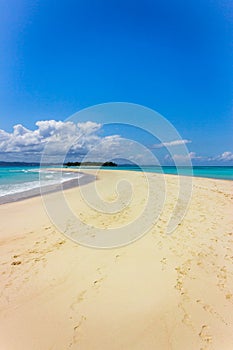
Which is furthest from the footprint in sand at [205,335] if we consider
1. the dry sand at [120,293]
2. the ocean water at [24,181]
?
the ocean water at [24,181]

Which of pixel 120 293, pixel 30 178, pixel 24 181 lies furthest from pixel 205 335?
pixel 30 178

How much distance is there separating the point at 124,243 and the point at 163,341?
2.71 meters

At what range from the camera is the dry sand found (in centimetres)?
238

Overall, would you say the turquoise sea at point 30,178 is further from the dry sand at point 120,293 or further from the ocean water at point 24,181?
the dry sand at point 120,293

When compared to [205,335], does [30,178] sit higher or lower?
higher

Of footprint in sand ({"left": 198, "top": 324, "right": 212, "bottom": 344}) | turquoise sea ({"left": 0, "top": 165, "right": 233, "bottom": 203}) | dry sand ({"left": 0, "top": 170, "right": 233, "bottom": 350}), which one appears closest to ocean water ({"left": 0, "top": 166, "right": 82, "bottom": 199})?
→ turquoise sea ({"left": 0, "top": 165, "right": 233, "bottom": 203})

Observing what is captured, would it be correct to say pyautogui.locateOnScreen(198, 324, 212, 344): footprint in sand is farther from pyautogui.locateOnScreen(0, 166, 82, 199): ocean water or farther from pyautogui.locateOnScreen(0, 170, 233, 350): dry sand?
pyautogui.locateOnScreen(0, 166, 82, 199): ocean water

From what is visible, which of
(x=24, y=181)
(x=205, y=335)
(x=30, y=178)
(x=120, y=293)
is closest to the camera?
(x=205, y=335)

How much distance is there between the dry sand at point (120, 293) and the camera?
7.80 ft

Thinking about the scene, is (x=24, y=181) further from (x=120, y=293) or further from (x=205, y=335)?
(x=205, y=335)

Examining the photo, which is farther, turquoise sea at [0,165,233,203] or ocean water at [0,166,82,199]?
turquoise sea at [0,165,233,203]

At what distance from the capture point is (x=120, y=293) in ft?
10.2

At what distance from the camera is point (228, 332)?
7.91 ft

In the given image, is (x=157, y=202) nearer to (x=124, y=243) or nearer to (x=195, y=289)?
(x=124, y=243)
